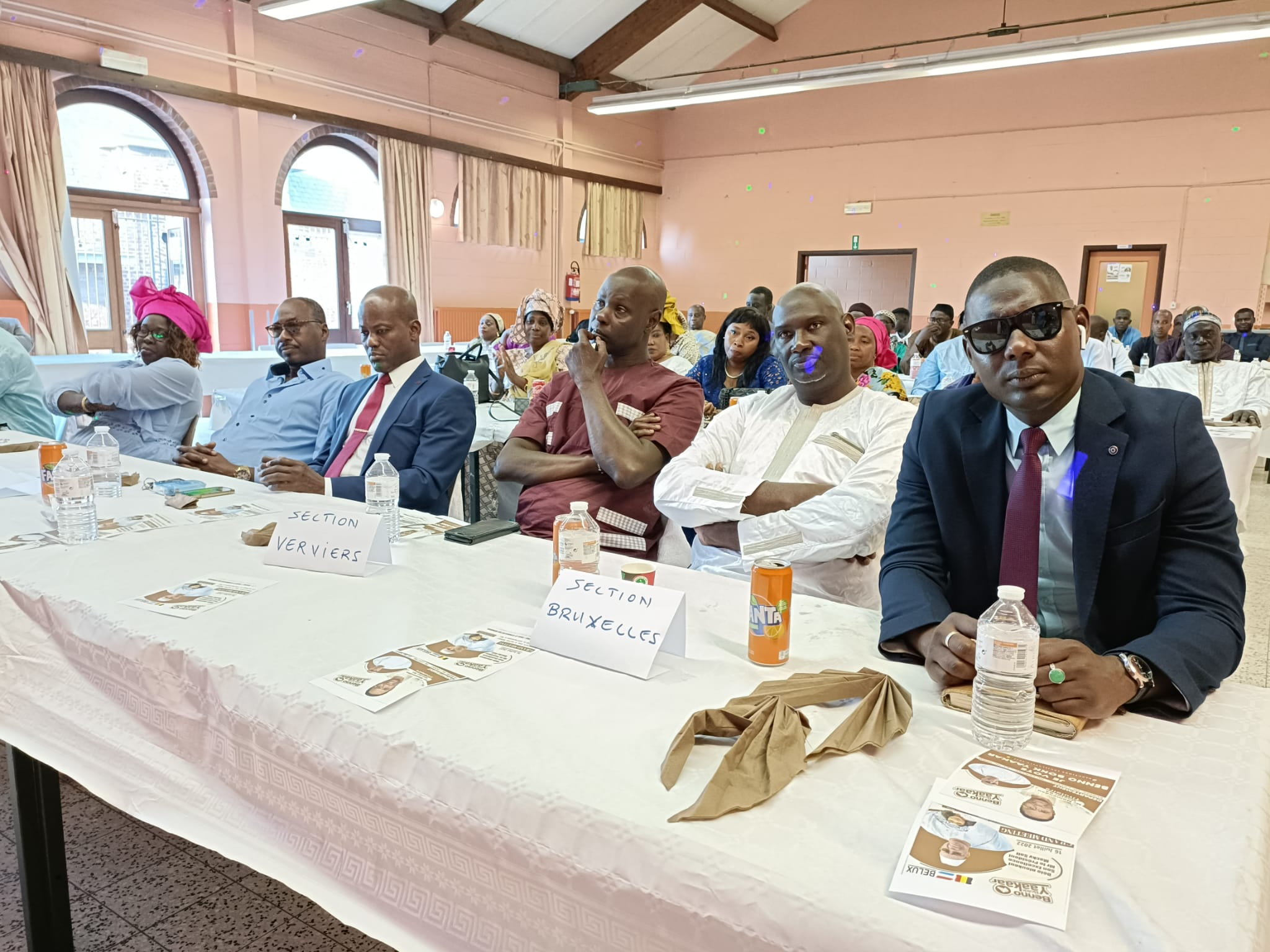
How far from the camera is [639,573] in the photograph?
4.62ft

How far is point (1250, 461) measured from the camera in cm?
485

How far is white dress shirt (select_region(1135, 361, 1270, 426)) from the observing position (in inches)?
222

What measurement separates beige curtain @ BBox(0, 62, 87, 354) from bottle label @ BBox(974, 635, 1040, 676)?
24.7 feet

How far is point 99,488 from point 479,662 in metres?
1.63

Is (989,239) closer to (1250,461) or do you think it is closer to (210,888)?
(1250,461)

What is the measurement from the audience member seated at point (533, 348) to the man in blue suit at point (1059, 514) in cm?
369

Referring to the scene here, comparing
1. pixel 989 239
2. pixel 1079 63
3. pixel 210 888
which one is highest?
pixel 1079 63

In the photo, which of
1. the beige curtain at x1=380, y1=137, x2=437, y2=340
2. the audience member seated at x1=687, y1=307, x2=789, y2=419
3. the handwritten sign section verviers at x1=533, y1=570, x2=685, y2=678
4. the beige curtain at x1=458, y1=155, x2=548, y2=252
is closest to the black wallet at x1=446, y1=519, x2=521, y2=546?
the handwritten sign section verviers at x1=533, y1=570, x2=685, y2=678

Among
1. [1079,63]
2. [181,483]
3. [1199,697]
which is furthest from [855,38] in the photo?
[1199,697]

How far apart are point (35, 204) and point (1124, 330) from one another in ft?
34.4

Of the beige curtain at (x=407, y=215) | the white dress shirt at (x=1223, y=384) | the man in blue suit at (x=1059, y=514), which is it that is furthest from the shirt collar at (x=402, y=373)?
the beige curtain at (x=407, y=215)

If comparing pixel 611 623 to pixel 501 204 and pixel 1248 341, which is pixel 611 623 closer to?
pixel 1248 341

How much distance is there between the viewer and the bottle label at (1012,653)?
38.0 inches

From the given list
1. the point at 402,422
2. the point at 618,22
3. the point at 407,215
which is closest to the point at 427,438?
the point at 402,422
